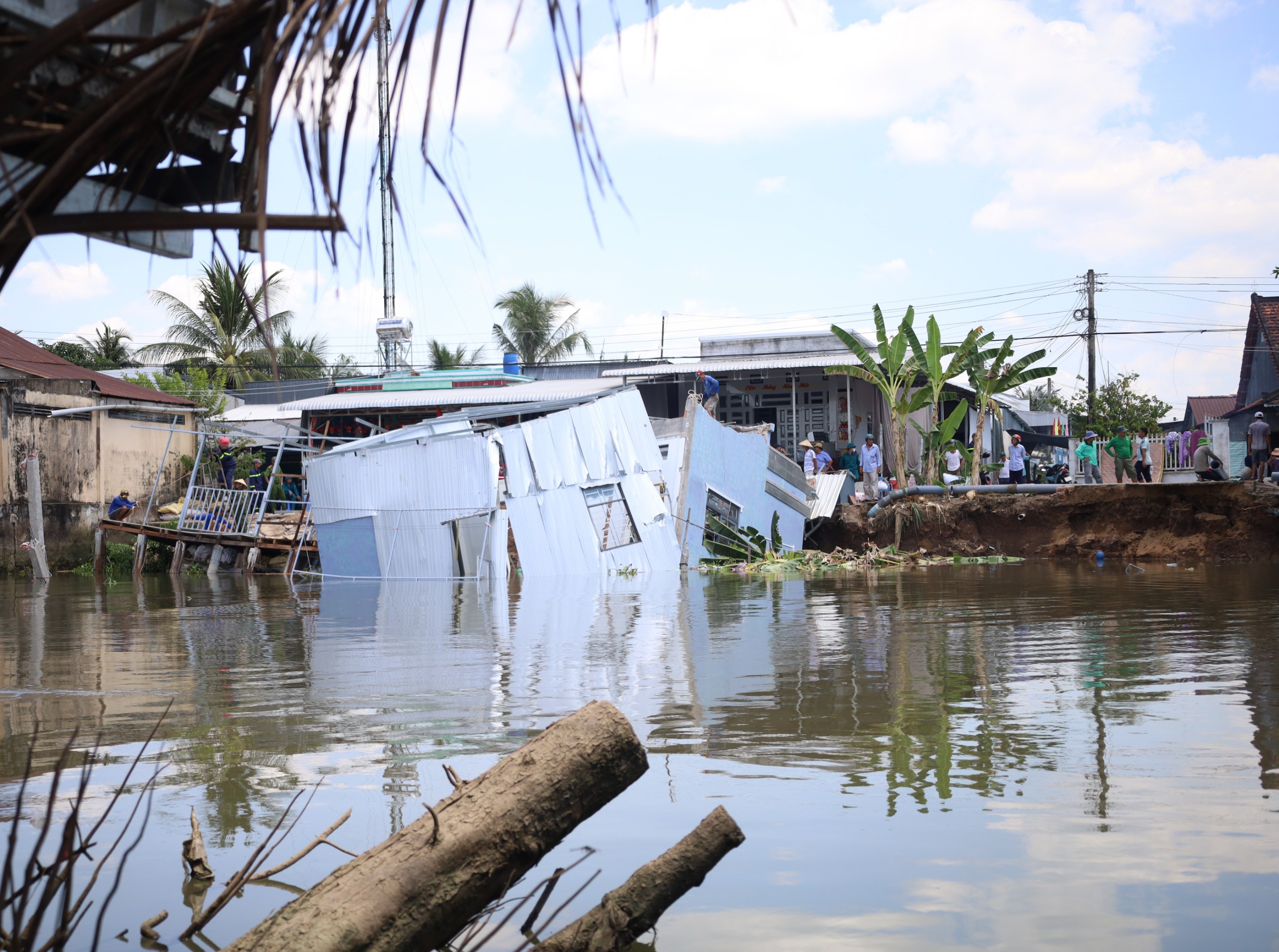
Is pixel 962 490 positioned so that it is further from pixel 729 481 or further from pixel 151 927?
pixel 151 927

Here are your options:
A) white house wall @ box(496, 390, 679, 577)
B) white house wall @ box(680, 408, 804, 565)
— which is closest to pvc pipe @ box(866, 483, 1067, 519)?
white house wall @ box(680, 408, 804, 565)

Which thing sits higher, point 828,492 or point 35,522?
point 828,492

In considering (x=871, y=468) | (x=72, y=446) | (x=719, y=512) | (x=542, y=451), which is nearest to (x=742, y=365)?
(x=871, y=468)

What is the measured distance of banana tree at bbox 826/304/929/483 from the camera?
81.5ft

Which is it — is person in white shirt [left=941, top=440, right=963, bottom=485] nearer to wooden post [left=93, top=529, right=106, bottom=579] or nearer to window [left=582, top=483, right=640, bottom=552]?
window [left=582, top=483, right=640, bottom=552]

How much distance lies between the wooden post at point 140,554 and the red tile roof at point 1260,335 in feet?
104

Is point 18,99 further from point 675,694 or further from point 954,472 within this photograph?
point 954,472


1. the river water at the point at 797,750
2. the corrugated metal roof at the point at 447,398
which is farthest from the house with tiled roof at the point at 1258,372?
the river water at the point at 797,750

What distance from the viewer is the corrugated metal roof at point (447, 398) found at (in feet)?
91.6

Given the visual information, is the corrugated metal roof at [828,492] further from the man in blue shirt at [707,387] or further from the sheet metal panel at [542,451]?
the sheet metal panel at [542,451]

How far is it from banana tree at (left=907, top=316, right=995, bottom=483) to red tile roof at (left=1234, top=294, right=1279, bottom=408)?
13.5 metres

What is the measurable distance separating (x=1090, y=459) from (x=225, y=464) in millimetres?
20809

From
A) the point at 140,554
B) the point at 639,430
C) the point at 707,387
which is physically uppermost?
the point at 707,387

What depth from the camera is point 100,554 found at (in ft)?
80.2
